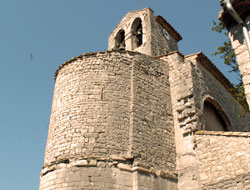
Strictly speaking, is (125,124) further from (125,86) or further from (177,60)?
(177,60)

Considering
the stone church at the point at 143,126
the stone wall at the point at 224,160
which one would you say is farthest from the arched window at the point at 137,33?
the stone wall at the point at 224,160

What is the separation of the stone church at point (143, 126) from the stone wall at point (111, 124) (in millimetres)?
26

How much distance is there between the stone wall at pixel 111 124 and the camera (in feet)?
22.2

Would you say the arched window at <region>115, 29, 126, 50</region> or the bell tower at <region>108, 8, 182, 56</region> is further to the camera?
the arched window at <region>115, 29, 126, 50</region>

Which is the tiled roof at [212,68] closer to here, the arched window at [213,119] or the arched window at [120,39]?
the arched window at [213,119]

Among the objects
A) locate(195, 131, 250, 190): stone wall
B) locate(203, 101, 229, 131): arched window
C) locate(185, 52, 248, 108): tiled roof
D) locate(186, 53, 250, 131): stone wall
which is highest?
locate(185, 52, 248, 108): tiled roof

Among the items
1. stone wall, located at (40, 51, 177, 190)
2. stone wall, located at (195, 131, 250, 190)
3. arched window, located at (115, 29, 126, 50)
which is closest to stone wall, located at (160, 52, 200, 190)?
stone wall, located at (40, 51, 177, 190)

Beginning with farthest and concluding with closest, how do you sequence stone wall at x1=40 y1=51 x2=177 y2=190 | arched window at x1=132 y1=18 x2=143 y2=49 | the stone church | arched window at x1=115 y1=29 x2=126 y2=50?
arched window at x1=115 y1=29 x2=126 y2=50
arched window at x1=132 y1=18 x2=143 y2=49
stone wall at x1=40 y1=51 x2=177 y2=190
the stone church

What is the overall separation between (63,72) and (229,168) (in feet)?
18.4

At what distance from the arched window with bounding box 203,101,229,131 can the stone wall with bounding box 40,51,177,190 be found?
139 centimetres

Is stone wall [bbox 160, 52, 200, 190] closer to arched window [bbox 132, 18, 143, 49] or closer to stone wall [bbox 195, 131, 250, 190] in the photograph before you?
stone wall [bbox 195, 131, 250, 190]

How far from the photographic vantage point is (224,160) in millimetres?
6629

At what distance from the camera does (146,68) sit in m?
8.97

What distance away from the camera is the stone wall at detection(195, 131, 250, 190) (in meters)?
6.17
